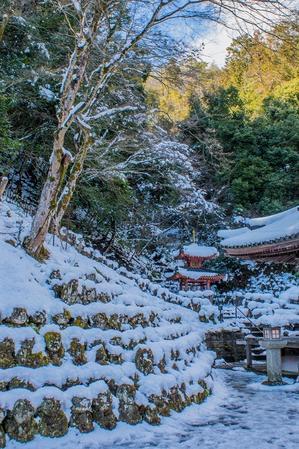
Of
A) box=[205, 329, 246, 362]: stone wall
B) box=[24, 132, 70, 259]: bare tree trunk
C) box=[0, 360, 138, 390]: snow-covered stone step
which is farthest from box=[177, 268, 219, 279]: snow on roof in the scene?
box=[0, 360, 138, 390]: snow-covered stone step

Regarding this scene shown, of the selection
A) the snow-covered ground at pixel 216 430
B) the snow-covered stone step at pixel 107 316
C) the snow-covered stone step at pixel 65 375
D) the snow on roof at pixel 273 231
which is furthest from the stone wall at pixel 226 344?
the snow-covered stone step at pixel 65 375

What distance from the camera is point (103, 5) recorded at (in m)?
6.80

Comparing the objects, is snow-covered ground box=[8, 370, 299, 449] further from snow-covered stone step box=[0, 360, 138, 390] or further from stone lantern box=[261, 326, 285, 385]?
stone lantern box=[261, 326, 285, 385]

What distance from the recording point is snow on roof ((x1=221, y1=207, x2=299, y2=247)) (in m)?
5.78

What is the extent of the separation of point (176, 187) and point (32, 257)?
9838 millimetres

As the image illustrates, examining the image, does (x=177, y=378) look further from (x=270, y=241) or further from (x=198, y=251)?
(x=198, y=251)

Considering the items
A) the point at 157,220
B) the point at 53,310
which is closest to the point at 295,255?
the point at 53,310

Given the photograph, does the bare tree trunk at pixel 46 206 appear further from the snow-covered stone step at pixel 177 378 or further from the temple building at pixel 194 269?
the temple building at pixel 194 269

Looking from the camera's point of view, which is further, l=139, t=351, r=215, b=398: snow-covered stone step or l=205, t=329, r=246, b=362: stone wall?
l=205, t=329, r=246, b=362: stone wall

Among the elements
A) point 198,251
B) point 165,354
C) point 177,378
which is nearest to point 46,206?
point 165,354

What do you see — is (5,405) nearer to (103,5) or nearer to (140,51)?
(103,5)

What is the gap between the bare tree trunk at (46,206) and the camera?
6.27m

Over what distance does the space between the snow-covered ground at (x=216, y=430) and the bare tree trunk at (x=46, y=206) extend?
2.89 metres

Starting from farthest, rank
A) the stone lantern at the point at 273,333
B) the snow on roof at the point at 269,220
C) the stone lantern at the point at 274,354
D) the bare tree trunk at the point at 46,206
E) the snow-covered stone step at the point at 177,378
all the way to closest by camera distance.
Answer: the stone lantern at the point at 273,333
the stone lantern at the point at 274,354
the snow on roof at the point at 269,220
the bare tree trunk at the point at 46,206
the snow-covered stone step at the point at 177,378
